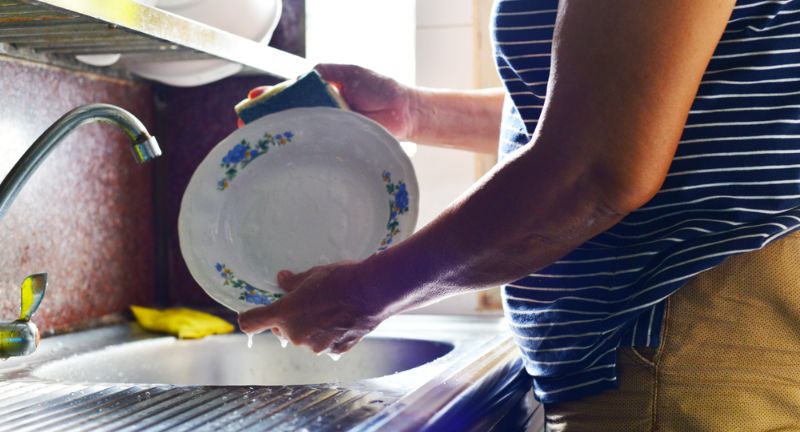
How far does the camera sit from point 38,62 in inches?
57.3

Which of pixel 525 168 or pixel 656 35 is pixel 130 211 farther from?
pixel 656 35

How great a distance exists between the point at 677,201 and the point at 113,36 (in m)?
0.77

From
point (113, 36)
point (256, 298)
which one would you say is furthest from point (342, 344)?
point (113, 36)

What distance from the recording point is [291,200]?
49.9 inches

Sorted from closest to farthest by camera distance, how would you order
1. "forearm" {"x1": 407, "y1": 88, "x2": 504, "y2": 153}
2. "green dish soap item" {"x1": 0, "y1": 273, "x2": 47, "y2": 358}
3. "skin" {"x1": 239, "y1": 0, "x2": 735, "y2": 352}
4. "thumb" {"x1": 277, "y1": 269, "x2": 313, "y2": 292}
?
"skin" {"x1": 239, "y1": 0, "x2": 735, "y2": 352} < "green dish soap item" {"x1": 0, "y1": 273, "x2": 47, "y2": 358} < "thumb" {"x1": 277, "y1": 269, "x2": 313, "y2": 292} < "forearm" {"x1": 407, "y1": 88, "x2": 504, "y2": 153}

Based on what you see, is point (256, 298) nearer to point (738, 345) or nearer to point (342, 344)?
point (342, 344)

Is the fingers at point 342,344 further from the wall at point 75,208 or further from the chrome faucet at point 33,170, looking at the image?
the wall at point 75,208

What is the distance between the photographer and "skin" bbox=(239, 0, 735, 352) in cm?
77

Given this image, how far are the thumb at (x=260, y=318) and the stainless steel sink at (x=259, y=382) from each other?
78 mm

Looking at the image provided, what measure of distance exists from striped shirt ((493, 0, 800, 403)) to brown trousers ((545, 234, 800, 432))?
0.02 m

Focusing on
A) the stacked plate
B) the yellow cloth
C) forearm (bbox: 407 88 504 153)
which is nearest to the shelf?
the stacked plate

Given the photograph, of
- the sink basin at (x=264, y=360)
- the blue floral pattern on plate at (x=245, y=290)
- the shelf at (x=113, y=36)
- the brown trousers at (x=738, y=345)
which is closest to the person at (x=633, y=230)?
the brown trousers at (x=738, y=345)

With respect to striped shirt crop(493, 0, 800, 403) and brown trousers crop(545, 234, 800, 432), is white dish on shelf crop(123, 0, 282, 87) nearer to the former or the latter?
striped shirt crop(493, 0, 800, 403)

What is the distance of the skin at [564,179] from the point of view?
2.52ft
